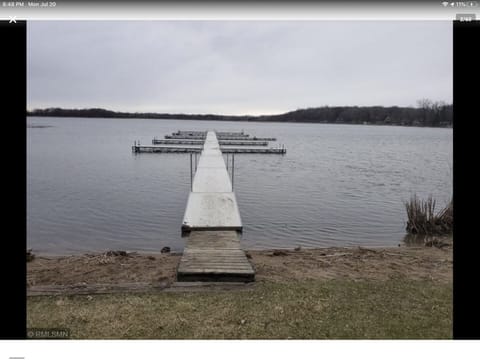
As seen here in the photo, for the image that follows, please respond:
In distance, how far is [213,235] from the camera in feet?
27.2

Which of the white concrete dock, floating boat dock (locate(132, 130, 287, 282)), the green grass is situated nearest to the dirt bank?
floating boat dock (locate(132, 130, 287, 282))

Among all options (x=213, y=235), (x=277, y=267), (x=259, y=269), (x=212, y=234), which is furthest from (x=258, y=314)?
(x=212, y=234)

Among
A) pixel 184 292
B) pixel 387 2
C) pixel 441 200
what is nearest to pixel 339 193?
pixel 441 200

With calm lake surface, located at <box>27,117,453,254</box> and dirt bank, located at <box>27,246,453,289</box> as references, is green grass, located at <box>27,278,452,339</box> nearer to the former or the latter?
dirt bank, located at <box>27,246,453,289</box>

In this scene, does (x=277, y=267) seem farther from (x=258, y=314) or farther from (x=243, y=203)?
(x=243, y=203)

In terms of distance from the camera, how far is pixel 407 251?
865 cm
